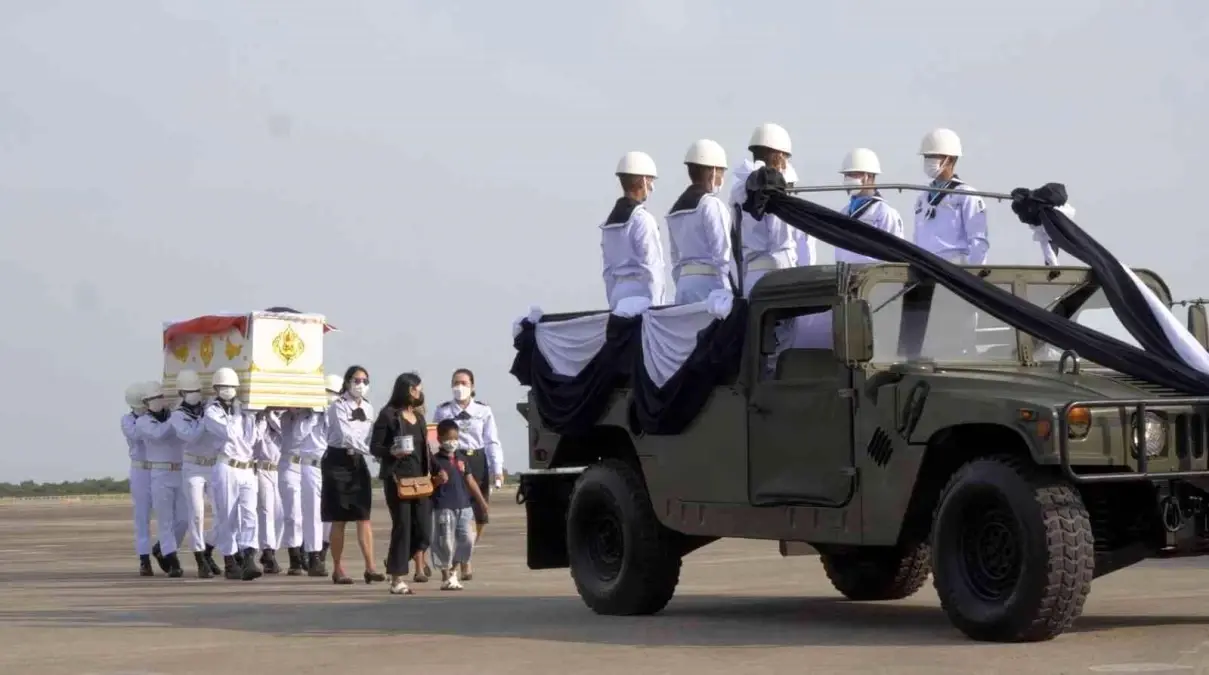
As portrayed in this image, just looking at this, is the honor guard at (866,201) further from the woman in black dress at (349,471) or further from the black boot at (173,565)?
the black boot at (173,565)

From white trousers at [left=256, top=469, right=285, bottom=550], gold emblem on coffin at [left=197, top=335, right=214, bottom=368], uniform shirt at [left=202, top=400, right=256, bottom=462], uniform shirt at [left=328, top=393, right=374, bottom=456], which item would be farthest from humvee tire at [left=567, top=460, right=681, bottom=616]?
gold emblem on coffin at [left=197, top=335, right=214, bottom=368]

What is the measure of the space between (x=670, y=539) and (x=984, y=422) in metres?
3.51

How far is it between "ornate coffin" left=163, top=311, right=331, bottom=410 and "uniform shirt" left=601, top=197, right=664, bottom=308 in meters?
6.86

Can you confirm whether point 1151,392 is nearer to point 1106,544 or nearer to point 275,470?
point 1106,544

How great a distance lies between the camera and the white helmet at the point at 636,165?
15852 mm

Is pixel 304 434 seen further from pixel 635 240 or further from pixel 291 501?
pixel 635 240

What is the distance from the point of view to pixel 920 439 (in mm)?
12031

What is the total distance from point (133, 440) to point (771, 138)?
10.2 meters

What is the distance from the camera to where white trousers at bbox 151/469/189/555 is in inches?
874

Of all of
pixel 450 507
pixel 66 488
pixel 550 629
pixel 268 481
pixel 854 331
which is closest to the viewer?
pixel 854 331

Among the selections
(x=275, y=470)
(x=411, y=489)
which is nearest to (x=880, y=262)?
(x=411, y=489)

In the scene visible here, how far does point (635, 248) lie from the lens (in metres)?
15.9

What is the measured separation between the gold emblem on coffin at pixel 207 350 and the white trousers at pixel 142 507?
1314 millimetres

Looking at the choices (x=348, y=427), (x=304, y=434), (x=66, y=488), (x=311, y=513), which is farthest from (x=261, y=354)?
(x=66, y=488)
